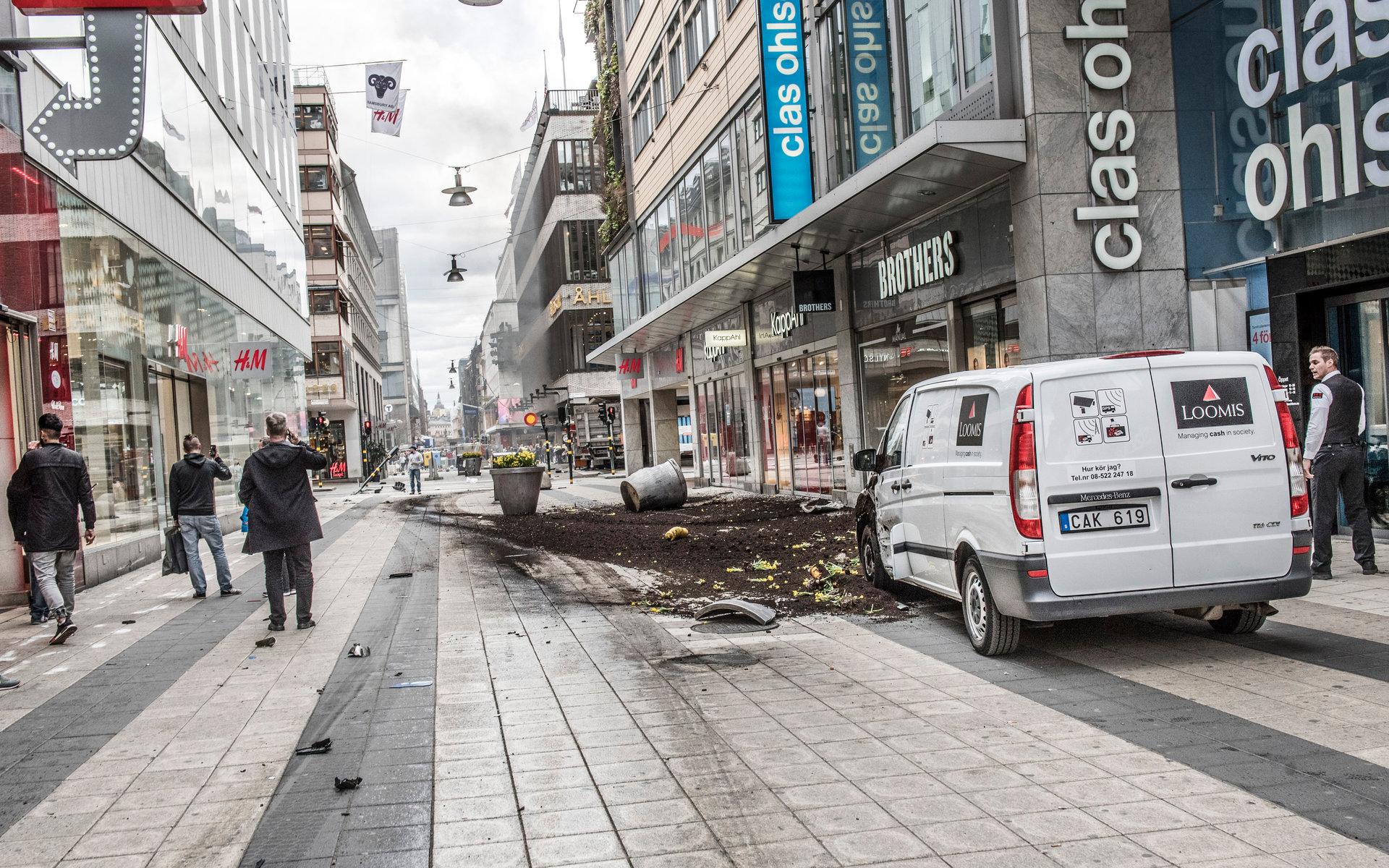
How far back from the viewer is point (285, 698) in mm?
6574

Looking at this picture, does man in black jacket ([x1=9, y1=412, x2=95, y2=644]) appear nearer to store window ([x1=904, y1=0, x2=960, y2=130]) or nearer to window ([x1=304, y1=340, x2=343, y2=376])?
store window ([x1=904, y1=0, x2=960, y2=130])

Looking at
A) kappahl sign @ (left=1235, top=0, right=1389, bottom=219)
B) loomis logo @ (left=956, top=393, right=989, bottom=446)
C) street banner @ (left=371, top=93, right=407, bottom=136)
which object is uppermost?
street banner @ (left=371, top=93, right=407, bottom=136)

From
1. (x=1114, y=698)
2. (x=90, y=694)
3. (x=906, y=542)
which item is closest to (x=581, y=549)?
(x=906, y=542)

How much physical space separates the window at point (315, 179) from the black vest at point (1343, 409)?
6164 centimetres

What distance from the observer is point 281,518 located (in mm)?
9086

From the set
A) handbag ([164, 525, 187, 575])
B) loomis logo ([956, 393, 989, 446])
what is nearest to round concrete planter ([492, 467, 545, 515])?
handbag ([164, 525, 187, 575])

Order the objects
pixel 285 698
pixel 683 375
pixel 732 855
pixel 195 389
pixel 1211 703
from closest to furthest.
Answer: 1. pixel 732 855
2. pixel 1211 703
3. pixel 285 698
4. pixel 195 389
5. pixel 683 375

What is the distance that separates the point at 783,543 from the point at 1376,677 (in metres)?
8.20

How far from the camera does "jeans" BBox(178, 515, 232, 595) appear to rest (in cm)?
1153

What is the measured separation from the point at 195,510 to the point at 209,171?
12.5 m

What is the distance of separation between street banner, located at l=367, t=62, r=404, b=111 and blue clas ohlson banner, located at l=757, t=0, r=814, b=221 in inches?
545

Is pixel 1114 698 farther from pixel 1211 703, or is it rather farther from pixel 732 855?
pixel 732 855

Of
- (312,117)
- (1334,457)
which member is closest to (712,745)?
(1334,457)

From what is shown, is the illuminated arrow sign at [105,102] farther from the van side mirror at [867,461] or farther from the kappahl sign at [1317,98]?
the kappahl sign at [1317,98]
